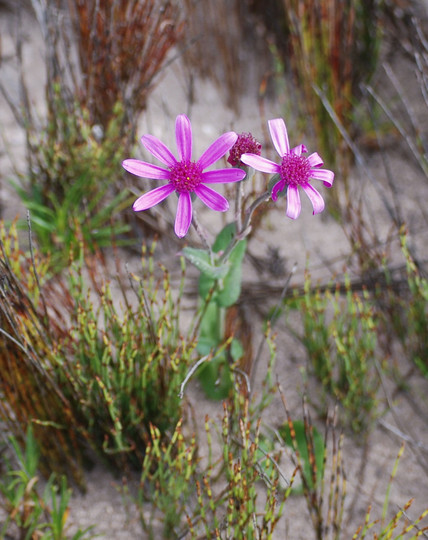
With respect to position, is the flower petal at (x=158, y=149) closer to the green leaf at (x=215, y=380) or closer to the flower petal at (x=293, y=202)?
the flower petal at (x=293, y=202)

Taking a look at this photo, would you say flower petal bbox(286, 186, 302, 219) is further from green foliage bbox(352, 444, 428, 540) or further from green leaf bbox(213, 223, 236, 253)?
green foliage bbox(352, 444, 428, 540)

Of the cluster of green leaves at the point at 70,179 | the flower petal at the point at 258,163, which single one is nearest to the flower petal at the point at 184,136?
the flower petal at the point at 258,163

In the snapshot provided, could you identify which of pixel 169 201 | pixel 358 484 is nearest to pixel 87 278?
pixel 169 201

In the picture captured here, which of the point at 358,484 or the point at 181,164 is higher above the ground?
the point at 181,164

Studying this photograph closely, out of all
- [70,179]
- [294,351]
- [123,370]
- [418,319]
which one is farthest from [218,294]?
[70,179]

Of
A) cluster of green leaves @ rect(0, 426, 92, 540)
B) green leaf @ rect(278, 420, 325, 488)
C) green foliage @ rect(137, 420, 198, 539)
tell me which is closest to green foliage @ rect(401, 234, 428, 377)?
green leaf @ rect(278, 420, 325, 488)

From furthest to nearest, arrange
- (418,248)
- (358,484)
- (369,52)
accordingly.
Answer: (369,52) < (418,248) < (358,484)

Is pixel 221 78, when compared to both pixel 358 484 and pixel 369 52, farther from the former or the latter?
pixel 358 484
